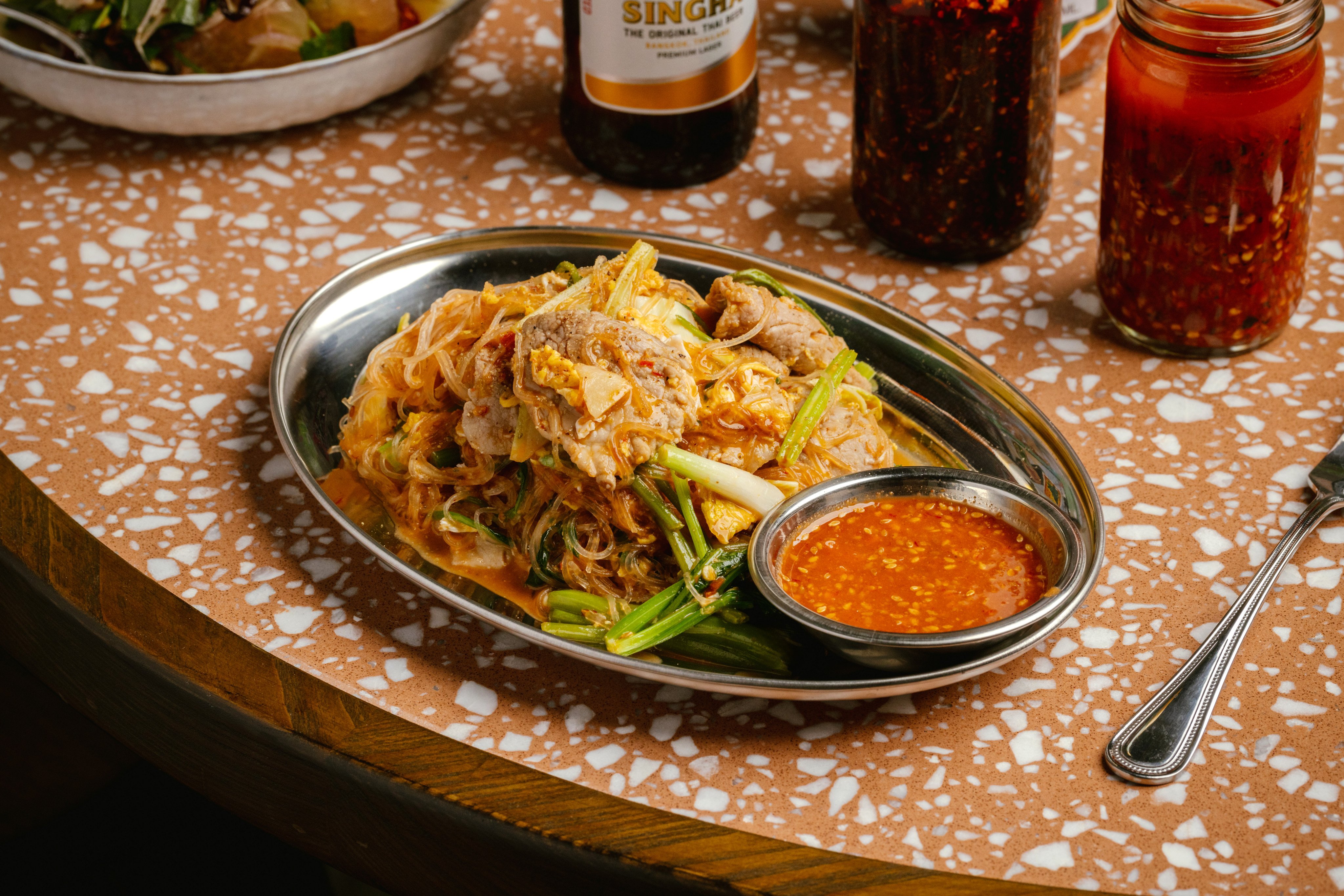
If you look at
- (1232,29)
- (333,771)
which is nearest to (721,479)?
(333,771)

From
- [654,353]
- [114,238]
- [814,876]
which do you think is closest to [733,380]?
[654,353]

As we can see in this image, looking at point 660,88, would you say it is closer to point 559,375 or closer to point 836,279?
point 836,279

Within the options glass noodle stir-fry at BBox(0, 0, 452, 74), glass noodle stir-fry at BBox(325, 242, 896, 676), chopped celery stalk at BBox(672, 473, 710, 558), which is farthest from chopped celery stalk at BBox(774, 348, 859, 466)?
glass noodle stir-fry at BBox(0, 0, 452, 74)

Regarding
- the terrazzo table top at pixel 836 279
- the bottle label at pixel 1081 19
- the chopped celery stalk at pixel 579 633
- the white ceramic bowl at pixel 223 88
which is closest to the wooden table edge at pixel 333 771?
the terrazzo table top at pixel 836 279

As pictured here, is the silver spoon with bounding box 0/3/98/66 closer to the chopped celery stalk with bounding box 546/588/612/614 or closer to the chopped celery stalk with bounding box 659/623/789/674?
the chopped celery stalk with bounding box 546/588/612/614

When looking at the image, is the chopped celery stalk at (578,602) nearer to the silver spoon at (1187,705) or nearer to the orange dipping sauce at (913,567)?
the orange dipping sauce at (913,567)

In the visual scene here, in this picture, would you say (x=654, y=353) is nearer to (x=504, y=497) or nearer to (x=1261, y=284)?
(x=504, y=497)
